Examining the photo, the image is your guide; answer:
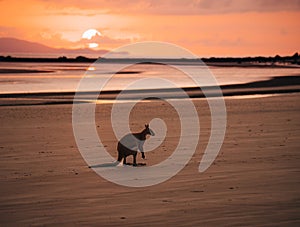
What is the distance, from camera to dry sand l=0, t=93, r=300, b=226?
341 inches

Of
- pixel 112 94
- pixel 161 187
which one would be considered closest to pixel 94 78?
pixel 112 94

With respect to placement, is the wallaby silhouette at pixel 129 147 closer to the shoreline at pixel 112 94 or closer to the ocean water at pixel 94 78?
the shoreline at pixel 112 94

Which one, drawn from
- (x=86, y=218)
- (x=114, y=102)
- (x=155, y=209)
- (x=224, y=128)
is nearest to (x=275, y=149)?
(x=224, y=128)

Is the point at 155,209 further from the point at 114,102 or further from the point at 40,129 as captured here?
the point at 114,102

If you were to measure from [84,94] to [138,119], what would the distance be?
572 inches

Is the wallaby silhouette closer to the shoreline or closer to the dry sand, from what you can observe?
the dry sand

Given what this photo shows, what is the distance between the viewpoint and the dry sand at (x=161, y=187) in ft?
28.4

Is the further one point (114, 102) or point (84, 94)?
point (84, 94)

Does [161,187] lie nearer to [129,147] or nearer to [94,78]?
[129,147]

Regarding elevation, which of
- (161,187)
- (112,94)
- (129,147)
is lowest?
(161,187)

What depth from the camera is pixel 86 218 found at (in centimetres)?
863

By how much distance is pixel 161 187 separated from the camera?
35.0ft

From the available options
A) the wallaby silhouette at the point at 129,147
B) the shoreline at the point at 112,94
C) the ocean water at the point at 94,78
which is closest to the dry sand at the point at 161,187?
the wallaby silhouette at the point at 129,147

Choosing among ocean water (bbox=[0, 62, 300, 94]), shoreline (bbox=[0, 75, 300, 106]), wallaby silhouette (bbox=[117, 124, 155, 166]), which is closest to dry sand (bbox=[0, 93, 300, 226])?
wallaby silhouette (bbox=[117, 124, 155, 166])
